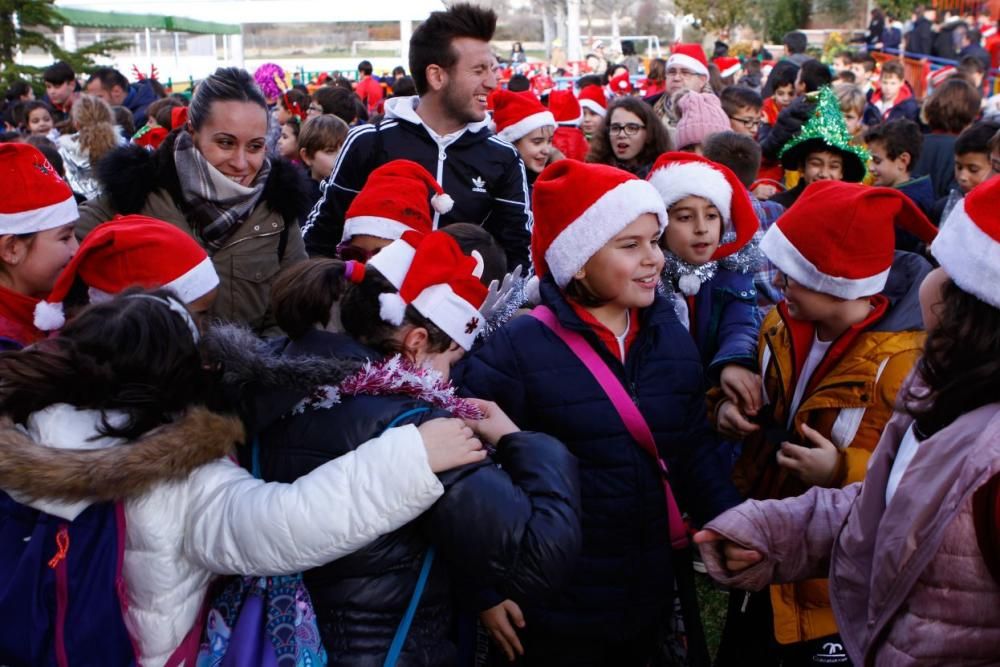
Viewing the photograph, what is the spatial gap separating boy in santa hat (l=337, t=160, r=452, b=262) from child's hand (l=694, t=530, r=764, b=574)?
1.65 m

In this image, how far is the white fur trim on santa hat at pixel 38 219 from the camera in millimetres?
2887

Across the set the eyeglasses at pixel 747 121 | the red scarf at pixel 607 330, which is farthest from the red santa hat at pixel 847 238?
the eyeglasses at pixel 747 121

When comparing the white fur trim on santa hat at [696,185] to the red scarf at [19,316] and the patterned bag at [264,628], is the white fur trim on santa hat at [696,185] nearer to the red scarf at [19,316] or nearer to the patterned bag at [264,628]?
the patterned bag at [264,628]

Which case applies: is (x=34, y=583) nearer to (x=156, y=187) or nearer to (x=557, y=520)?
(x=557, y=520)

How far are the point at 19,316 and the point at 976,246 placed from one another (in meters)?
2.65

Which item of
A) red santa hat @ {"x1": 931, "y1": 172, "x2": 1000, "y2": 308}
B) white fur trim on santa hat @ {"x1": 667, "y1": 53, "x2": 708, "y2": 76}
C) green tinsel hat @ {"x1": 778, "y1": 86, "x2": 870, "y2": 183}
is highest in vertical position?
white fur trim on santa hat @ {"x1": 667, "y1": 53, "x2": 708, "y2": 76}

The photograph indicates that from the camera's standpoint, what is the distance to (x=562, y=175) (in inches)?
117

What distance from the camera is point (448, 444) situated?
1976 mm

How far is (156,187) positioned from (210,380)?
5.29 feet

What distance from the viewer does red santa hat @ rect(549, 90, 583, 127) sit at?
8828 millimetres

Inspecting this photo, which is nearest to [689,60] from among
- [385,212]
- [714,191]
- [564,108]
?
[564,108]

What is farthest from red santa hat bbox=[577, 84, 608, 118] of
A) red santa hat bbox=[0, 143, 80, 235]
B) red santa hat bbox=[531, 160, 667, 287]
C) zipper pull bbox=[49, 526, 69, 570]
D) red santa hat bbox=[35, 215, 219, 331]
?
zipper pull bbox=[49, 526, 69, 570]

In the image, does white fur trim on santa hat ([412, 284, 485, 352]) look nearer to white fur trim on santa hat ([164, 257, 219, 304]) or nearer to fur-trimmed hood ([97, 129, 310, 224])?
white fur trim on santa hat ([164, 257, 219, 304])

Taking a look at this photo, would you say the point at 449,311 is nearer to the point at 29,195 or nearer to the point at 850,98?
the point at 29,195
